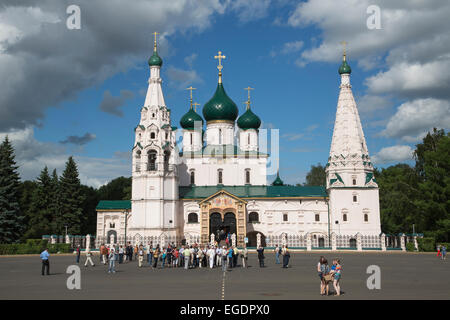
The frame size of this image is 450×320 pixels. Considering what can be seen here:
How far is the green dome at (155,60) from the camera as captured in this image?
47562mm

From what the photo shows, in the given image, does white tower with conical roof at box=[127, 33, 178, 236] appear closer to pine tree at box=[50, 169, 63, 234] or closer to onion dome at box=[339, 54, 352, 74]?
pine tree at box=[50, 169, 63, 234]

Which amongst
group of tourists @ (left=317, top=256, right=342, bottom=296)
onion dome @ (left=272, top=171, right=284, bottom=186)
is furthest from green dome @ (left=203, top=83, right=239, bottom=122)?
group of tourists @ (left=317, top=256, right=342, bottom=296)

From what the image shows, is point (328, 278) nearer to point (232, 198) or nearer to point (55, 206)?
point (232, 198)

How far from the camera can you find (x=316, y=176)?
292ft

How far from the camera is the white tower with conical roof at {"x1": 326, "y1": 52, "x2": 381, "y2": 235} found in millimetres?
45094

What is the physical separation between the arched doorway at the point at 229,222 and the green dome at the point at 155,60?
16973 millimetres

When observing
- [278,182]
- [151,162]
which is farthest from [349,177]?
[151,162]

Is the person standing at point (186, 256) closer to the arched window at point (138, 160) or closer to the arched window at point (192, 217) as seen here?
the arched window at point (138, 160)

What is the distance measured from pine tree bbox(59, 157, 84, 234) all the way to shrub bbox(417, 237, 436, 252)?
3587 centimetres

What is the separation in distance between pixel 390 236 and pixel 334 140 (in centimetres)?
1098

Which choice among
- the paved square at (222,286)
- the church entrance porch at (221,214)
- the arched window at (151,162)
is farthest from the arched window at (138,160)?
the paved square at (222,286)

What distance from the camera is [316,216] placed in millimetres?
47969

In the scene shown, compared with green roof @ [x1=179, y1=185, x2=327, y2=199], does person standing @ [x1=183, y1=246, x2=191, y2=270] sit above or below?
below
